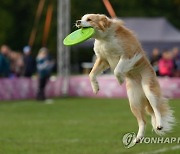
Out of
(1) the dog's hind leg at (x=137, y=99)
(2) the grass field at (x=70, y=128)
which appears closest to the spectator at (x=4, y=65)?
(2) the grass field at (x=70, y=128)

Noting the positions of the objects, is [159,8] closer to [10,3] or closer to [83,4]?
[83,4]

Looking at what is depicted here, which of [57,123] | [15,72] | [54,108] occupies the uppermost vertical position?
[57,123]

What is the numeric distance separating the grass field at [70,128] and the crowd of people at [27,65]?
0.88m

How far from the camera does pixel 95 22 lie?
28.8ft

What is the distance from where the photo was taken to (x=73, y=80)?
24.4 metres

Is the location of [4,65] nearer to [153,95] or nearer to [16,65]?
[16,65]

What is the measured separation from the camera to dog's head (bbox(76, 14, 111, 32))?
8.66m

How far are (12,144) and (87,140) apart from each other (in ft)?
4.59

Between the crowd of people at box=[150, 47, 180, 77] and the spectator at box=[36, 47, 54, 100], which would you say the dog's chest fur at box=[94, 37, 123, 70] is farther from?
the crowd of people at box=[150, 47, 180, 77]

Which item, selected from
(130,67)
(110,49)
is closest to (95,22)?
(110,49)

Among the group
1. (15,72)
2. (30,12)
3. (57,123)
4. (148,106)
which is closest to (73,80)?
(15,72)

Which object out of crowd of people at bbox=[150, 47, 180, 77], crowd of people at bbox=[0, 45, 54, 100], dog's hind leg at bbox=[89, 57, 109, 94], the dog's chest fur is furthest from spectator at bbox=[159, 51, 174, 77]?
the dog's chest fur

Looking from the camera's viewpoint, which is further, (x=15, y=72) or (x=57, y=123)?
(x=15, y=72)

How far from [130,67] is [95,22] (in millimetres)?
831
